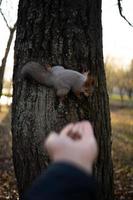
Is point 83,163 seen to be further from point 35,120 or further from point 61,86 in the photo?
point 35,120

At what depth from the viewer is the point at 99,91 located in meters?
3.96

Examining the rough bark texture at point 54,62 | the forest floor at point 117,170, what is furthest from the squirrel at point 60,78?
the forest floor at point 117,170

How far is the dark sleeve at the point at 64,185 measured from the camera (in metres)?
1.22

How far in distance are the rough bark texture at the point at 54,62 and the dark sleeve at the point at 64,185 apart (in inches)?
93.2

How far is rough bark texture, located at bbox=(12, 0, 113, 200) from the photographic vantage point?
12.1 ft

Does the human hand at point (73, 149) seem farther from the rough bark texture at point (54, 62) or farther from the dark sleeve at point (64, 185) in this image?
the rough bark texture at point (54, 62)

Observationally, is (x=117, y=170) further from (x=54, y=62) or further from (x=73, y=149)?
(x=73, y=149)

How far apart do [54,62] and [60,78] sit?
35 centimetres

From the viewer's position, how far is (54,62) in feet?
12.2

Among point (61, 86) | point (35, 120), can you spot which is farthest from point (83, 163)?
point (35, 120)

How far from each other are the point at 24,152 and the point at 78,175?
8.59 ft

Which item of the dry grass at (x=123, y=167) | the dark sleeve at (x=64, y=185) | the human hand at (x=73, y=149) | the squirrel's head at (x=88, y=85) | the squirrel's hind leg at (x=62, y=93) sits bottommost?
the dry grass at (x=123, y=167)

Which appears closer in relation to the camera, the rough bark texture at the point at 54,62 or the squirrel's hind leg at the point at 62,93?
the squirrel's hind leg at the point at 62,93

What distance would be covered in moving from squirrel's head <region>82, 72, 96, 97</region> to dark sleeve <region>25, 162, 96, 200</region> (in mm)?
2315
